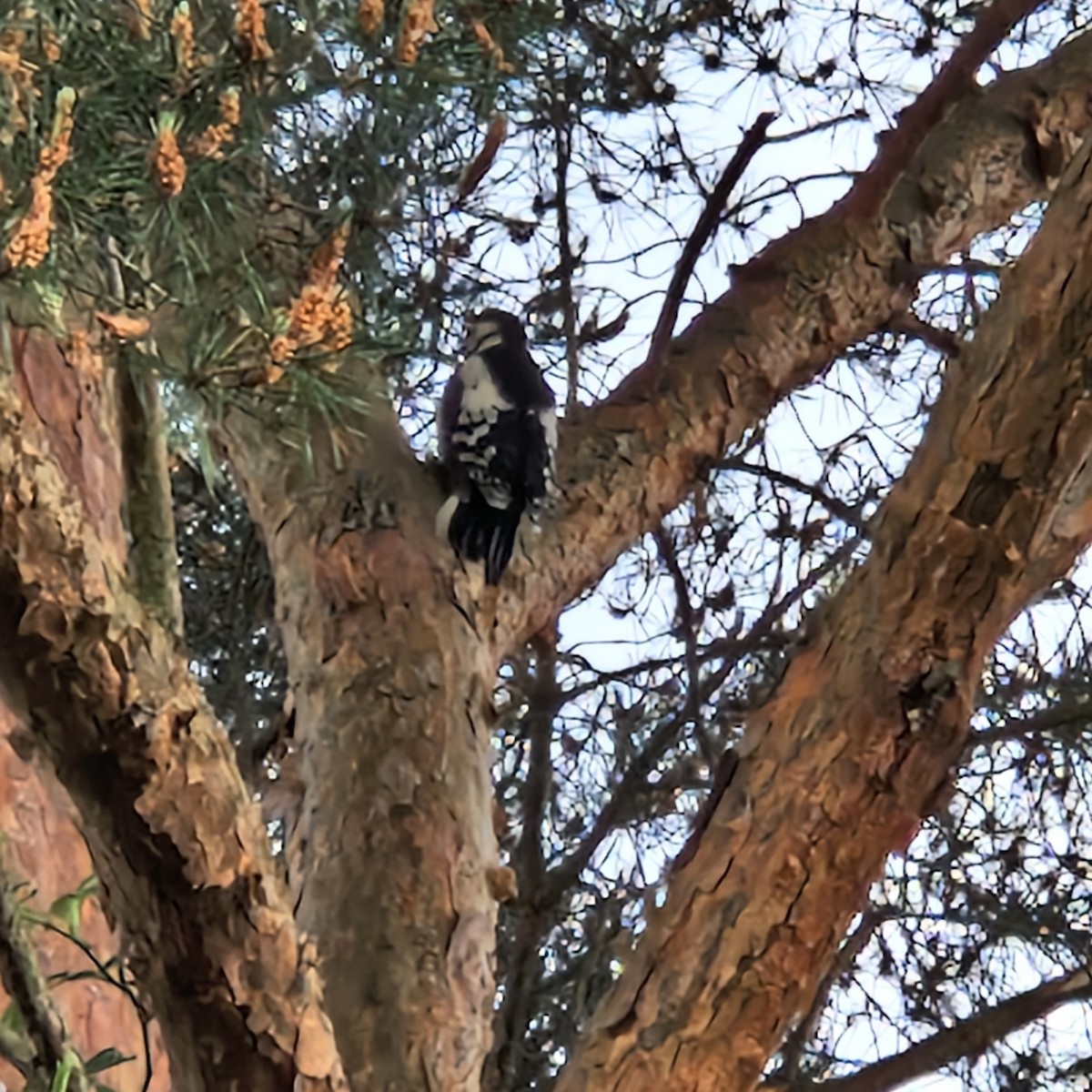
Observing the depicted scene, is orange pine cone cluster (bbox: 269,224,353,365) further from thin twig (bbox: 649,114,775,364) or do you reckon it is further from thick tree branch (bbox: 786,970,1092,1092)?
thick tree branch (bbox: 786,970,1092,1092)

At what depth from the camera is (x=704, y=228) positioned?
1.38 metres

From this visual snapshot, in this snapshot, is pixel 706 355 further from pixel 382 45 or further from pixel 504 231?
pixel 382 45

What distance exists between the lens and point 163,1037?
62 centimetres

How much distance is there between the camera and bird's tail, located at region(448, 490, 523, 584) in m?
1.24

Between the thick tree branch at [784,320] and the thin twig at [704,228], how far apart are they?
5 centimetres

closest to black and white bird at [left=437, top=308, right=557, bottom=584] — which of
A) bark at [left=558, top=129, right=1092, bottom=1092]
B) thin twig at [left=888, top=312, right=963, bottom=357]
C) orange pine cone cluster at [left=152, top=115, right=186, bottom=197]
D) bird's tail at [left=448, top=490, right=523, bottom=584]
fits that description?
bird's tail at [left=448, top=490, right=523, bottom=584]

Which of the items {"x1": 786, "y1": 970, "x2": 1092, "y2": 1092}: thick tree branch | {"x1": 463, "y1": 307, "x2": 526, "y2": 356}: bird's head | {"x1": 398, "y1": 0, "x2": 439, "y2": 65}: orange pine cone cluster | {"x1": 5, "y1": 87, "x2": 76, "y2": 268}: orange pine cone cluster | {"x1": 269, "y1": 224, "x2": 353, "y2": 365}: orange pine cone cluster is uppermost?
{"x1": 463, "y1": 307, "x2": 526, "y2": 356}: bird's head

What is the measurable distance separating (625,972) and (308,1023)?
207 mm

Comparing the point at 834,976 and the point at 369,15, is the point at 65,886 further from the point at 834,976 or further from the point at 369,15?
the point at 834,976

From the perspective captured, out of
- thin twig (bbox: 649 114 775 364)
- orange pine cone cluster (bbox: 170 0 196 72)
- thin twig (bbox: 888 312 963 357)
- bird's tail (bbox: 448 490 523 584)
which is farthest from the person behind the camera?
thin twig (bbox: 888 312 963 357)

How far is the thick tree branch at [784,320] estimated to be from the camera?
53.9 inches

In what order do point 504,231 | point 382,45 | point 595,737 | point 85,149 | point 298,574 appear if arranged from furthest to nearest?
1. point 595,737
2. point 504,231
3. point 298,574
4. point 382,45
5. point 85,149

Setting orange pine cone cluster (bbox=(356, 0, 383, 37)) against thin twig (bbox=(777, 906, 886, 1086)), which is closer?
orange pine cone cluster (bbox=(356, 0, 383, 37))

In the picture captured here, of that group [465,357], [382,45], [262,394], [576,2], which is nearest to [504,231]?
[465,357]
